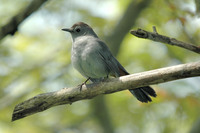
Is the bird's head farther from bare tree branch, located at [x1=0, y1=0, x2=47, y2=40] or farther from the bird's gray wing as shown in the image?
bare tree branch, located at [x1=0, y1=0, x2=47, y2=40]

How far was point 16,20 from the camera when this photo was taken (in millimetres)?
5301

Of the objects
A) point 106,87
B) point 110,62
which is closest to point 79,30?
point 110,62

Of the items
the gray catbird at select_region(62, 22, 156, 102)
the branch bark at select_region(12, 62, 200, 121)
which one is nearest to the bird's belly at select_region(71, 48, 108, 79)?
the gray catbird at select_region(62, 22, 156, 102)

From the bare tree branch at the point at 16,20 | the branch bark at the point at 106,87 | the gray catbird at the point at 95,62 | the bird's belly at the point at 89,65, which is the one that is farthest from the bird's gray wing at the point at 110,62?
the bare tree branch at the point at 16,20

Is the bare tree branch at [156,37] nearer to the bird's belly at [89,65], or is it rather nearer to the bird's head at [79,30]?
the bird's belly at [89,65]

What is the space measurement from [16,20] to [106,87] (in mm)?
2081

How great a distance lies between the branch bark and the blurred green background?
3.22m

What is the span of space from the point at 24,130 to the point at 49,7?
4166 millimetres

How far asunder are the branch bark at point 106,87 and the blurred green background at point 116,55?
322 centimetres

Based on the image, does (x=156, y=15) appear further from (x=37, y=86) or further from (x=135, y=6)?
(x=37, y=86)

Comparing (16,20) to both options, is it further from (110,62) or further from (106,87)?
(110,62)

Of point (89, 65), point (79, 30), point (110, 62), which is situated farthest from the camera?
point (79, 30)

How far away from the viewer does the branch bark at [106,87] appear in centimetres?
454

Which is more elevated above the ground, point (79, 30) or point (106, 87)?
point (106, 87)
